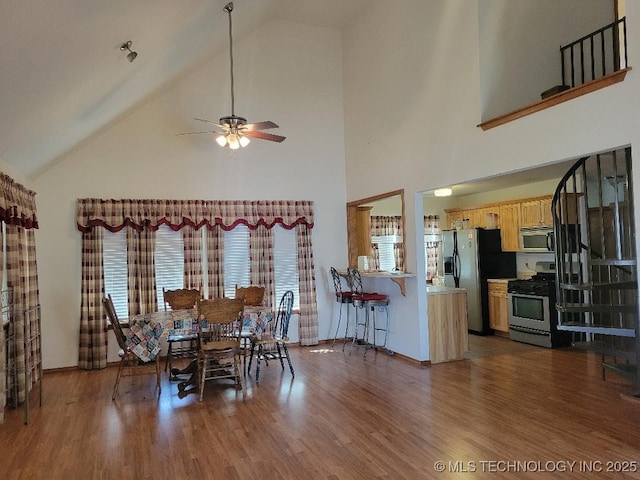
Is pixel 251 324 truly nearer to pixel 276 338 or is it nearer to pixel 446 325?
pixel 276 338

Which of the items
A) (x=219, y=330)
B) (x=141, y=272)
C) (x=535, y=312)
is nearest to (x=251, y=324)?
(x=219, y=330)

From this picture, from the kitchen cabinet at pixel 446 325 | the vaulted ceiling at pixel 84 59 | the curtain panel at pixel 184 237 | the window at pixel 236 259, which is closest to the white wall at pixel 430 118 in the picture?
the kitchen cabinet at pixel 446 325

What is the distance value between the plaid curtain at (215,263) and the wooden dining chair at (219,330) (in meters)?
1.51

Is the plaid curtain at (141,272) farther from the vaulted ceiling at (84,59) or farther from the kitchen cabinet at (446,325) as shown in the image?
the kitchen cabinet at (446,325)

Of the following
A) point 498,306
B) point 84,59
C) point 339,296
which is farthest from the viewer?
point 498,306

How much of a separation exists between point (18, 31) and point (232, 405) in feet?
11.0

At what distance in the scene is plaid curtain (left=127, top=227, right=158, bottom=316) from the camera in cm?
598

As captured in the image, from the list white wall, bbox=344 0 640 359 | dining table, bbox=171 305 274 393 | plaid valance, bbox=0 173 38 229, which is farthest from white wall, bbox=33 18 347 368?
dining table, bbox=171 305 274 393

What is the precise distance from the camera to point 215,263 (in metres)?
6.41

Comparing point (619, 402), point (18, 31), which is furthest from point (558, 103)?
point (18, 31)

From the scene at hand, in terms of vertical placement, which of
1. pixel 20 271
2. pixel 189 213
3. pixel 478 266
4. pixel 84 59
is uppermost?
pixel 84 59

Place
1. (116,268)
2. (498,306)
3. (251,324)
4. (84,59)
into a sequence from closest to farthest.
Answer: (84,59)
(251,324)
(116,268)
(498,306)

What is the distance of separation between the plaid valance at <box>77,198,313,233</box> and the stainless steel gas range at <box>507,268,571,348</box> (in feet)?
11.0

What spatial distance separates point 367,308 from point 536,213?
307 centimetres
